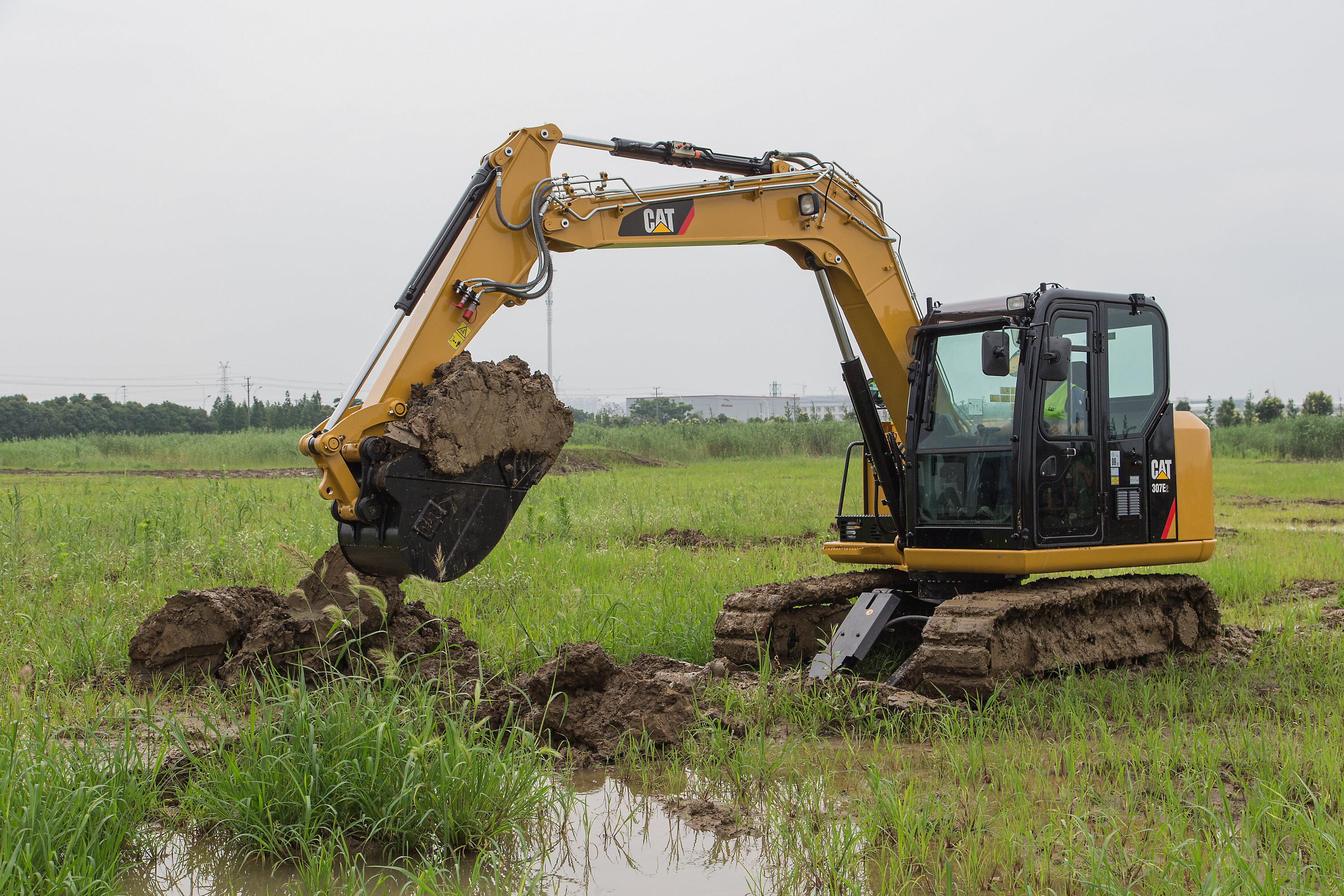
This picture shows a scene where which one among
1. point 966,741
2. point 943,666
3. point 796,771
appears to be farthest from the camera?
point 943,666

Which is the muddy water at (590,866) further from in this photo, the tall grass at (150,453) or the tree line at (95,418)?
the tree line at (95,418)

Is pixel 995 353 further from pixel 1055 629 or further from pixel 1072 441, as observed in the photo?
pixel 1055 629

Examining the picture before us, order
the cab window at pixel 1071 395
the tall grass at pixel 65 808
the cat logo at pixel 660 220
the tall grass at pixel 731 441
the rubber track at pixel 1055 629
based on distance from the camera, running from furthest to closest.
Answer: the tall grass at pixel 731 441 → the cab window at pixel 1071 395 → the cat logo at pixel 660 220 → the rubber track at pixel 1055 629 → the tall grass at pixel 65 808

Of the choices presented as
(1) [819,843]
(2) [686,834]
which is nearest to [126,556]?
(2) [686,834]

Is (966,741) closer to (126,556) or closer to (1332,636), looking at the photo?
(1332,636)

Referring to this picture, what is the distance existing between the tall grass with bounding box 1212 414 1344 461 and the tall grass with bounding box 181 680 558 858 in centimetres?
3701

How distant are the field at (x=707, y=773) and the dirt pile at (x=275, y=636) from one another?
0.80 ft

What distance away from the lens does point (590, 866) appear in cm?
381

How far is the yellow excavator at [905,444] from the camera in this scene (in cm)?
528

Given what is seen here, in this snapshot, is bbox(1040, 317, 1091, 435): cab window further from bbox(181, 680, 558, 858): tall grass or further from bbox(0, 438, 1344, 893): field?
bbox(181, 680, 558, 858): tall grass

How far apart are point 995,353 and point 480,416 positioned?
316cm

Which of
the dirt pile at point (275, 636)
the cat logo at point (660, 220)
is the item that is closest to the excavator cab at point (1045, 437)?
the cat logo at point (660, 220)

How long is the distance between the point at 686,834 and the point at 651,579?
482 cm

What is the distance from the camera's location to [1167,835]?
383 centimetres
